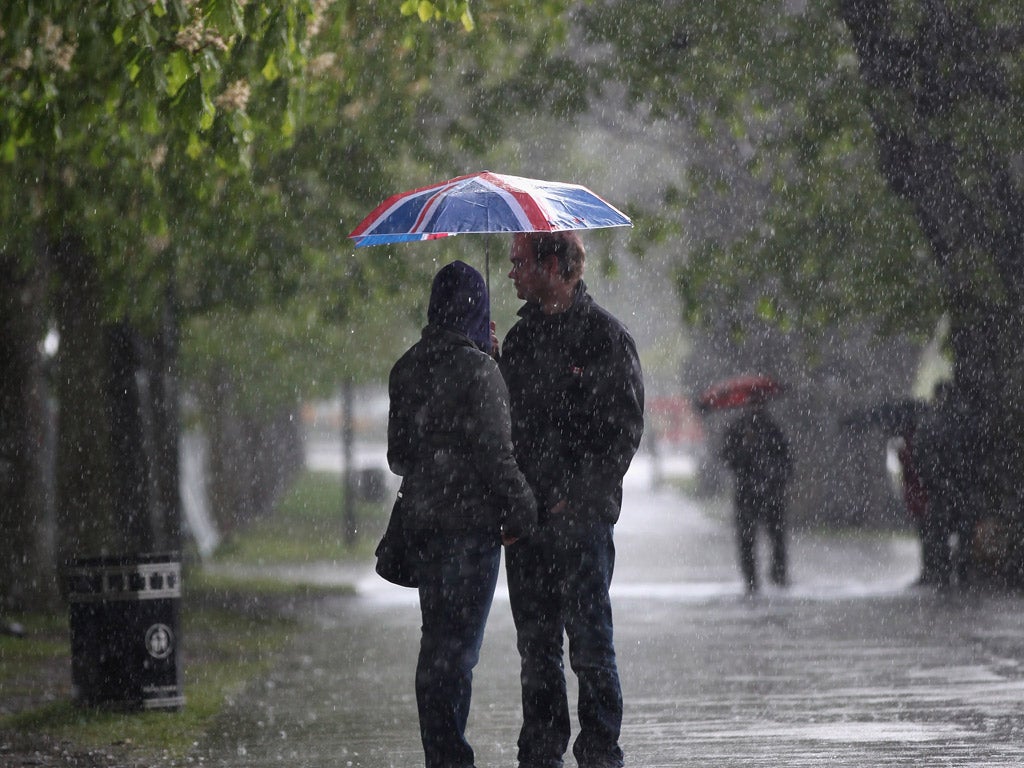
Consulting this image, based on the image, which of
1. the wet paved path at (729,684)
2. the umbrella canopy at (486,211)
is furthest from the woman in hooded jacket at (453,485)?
the wet paved path at (729,684)

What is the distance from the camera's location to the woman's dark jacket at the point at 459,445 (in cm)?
654

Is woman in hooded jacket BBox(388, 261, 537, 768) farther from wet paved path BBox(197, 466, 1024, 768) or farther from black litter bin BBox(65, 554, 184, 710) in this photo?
black litter bin BBox(65, 554, 184, 710)

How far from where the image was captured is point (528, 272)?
7.05 meters

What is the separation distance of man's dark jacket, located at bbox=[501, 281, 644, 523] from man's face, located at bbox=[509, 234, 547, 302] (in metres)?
0.08

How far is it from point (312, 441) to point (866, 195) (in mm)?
96260

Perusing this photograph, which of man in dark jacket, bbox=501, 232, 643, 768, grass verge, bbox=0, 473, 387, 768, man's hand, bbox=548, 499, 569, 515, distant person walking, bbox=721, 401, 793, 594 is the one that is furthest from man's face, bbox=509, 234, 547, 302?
distant person walking, bbox=721, 401, 793, 594

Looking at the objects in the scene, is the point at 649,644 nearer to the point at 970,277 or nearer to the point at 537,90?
the point at 970,277

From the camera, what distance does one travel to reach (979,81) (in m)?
16.0

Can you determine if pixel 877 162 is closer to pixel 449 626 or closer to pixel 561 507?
pixel 561 507

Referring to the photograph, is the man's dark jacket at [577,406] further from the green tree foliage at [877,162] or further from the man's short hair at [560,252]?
the green tree foliage at [877,162]

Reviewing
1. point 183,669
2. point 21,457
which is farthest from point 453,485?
point 21,457

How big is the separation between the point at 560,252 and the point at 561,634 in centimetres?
145

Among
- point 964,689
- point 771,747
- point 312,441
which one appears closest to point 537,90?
point 964,689

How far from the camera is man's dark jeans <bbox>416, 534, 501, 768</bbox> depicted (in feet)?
21.8
